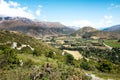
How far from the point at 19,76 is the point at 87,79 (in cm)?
743

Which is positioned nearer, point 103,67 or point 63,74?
point 63,74

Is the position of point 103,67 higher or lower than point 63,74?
lower

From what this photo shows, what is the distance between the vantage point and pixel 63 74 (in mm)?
21781

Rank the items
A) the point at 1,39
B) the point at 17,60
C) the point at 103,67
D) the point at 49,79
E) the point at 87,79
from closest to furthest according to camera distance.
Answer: the point at 49,79 < the point at 87,79 < the point at 17,60 < the point at 103,67 < the point at 1,39

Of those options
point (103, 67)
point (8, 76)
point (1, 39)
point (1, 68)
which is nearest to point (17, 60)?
point (1, 68)

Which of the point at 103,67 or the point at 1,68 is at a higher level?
the point at 1,68

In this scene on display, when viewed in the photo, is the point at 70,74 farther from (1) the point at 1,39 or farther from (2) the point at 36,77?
(1) the point at 1,39

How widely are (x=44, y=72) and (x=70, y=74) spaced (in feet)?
8.75

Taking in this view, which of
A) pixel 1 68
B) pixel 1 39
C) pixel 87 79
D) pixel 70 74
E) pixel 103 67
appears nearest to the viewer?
pixel 70 74

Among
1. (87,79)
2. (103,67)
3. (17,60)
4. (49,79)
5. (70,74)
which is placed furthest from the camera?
(103,67)

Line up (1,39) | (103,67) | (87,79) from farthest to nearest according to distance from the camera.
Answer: (1,39)
(103,67)
(87,79)

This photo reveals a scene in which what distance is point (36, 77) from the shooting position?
2042 centimetres

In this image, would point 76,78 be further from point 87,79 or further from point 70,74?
point 87,79

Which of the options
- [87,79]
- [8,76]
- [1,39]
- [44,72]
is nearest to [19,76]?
[8,76]
